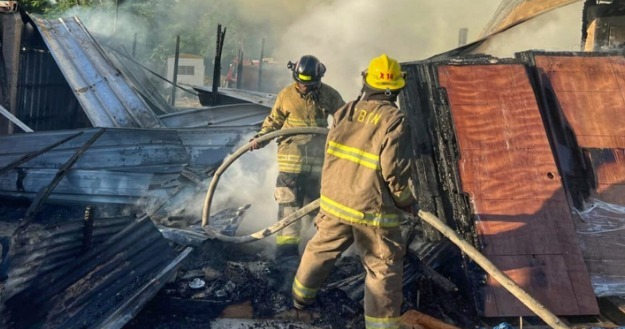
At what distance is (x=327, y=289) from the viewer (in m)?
3.96

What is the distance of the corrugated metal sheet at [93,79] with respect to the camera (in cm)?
710

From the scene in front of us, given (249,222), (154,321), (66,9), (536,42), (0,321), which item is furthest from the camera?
(66,9)

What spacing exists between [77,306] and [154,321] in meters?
0.50

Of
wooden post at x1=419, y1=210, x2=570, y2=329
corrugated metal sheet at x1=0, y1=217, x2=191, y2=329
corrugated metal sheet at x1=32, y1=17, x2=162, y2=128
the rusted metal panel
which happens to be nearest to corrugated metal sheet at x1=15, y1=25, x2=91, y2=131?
corrugated metal sheet at x1=32, y1=17, x2=162, y2=128

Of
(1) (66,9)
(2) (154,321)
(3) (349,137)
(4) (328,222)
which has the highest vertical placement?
(1) (66,9)

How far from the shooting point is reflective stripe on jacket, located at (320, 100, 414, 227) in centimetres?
317

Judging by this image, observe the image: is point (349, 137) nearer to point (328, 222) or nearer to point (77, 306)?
point (328, 222)

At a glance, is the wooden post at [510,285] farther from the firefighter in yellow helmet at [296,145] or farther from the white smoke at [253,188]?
the white smoke at [253,188]

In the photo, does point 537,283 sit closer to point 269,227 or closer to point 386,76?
point 386,76

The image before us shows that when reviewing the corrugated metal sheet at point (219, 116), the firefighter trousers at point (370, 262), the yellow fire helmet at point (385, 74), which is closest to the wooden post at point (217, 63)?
the corrugated metal sheet at point (219, 116)

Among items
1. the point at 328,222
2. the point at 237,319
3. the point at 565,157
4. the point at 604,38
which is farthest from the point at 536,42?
the point at 237,319

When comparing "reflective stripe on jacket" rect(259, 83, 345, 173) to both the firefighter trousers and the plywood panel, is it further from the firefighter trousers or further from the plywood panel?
the plywood panel

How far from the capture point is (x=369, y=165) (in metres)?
3.26

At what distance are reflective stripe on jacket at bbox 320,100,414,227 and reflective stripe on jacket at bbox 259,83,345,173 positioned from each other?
1.17 meters
